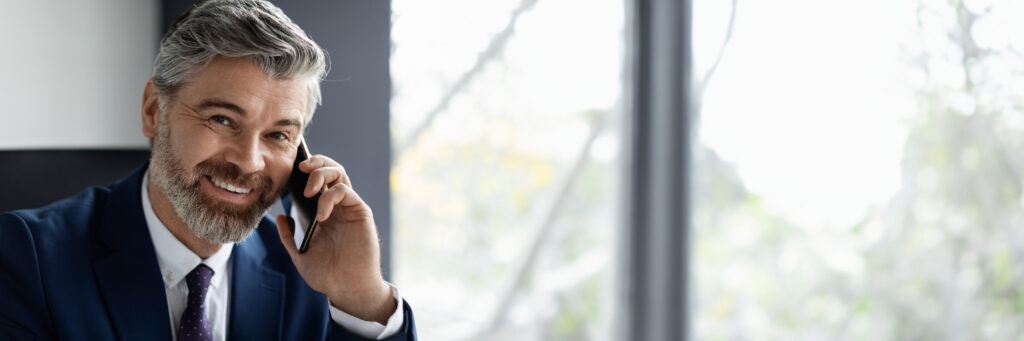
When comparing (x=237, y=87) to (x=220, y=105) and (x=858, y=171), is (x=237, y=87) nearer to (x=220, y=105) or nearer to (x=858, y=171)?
(x=220, y=105)

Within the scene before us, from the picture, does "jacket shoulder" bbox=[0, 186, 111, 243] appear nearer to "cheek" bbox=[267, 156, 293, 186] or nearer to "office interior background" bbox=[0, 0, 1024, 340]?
"office interior background" bbox=[0, 0, 1024, 340]

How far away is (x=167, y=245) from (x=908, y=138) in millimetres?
1800

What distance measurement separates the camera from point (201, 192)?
1113 mm

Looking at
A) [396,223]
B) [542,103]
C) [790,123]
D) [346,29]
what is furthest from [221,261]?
[790,123]

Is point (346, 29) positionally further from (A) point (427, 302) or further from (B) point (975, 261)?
(B) point (975, 261)

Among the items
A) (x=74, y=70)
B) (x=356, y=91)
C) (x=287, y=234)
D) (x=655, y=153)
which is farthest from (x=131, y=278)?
(x=655, y=153)

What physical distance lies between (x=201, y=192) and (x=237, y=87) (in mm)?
179

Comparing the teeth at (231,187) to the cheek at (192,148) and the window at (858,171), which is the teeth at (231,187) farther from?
the window at (858,171)

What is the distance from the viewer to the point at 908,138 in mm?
1896

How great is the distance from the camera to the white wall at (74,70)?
3.99ft

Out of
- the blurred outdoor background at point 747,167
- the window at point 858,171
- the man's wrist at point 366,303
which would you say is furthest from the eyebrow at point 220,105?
the window at point 858,171

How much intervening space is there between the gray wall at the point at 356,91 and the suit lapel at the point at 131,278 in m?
0.44

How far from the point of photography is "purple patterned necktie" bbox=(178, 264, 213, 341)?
Answer: 1122mm

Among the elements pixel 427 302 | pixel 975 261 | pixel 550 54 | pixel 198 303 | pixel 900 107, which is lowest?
pixel 427 302
